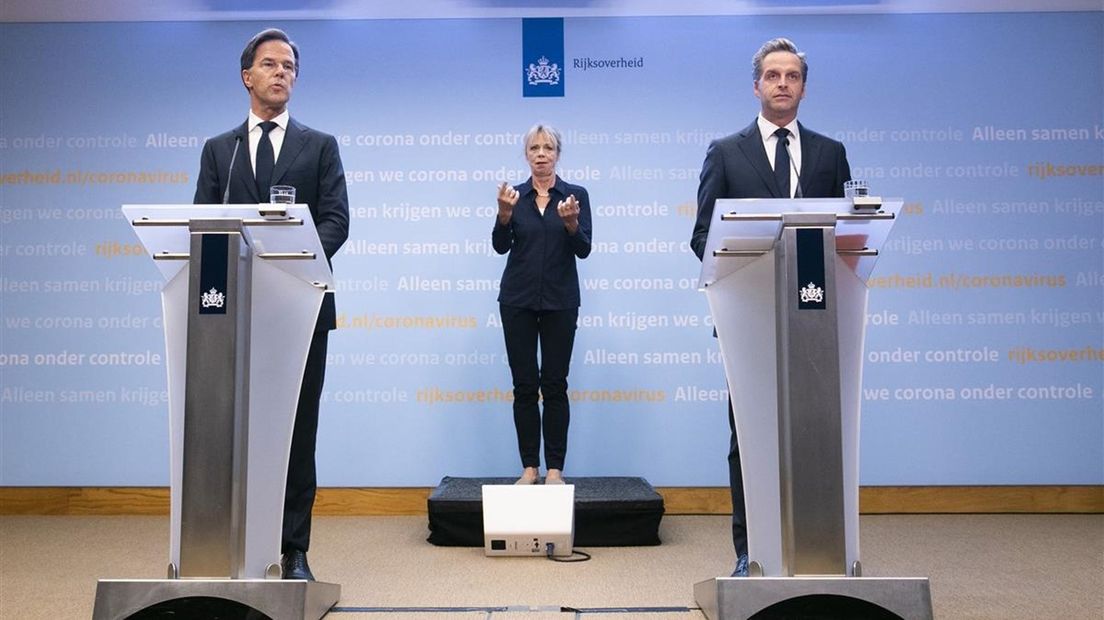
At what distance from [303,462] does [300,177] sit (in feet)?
2.79

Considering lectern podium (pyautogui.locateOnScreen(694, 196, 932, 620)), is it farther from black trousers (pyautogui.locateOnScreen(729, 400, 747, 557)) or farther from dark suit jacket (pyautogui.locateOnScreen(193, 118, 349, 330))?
dark suit jacket (pyautogui.locateOnScreen(193, 118, 349, 330))

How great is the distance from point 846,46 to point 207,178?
312cm

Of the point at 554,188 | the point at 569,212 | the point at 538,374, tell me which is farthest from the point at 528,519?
the point at 554,188

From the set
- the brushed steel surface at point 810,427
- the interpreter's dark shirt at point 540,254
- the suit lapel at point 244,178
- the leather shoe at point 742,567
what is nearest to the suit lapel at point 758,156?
the brushed steel surface at point 810,427

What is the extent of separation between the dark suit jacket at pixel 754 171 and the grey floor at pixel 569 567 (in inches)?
44.6

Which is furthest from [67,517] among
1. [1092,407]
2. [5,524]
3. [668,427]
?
[1092,407]

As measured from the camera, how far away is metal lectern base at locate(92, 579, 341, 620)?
85.9 inches

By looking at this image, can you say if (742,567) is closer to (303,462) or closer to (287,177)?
(303,462)

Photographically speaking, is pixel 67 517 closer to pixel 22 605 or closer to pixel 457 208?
pixel 22 605

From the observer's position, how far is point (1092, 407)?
452 cm

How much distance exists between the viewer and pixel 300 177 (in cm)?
291

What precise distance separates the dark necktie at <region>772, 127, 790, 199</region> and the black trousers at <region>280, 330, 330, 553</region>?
4.65 ft

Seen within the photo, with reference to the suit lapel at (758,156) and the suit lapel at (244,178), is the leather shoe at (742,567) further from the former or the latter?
the suit lapel at (244,178)

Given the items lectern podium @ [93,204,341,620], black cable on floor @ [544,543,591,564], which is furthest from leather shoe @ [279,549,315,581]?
black cable on floor @ [544,543,591,564]
